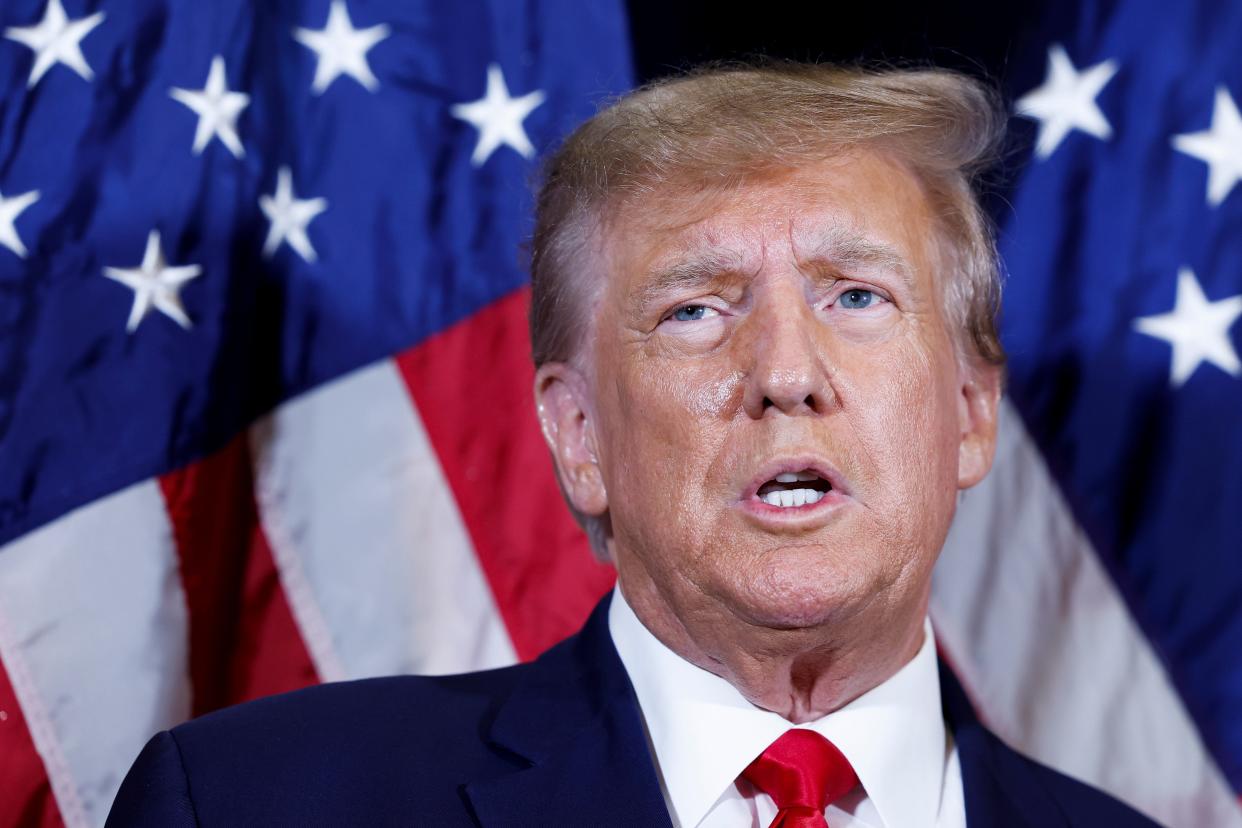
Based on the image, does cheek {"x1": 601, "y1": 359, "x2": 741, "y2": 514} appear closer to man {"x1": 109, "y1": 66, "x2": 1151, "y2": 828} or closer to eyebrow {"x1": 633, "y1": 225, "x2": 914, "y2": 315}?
man {"x1": 109, "y1": 66, "x2": 1151, "y2": 828}

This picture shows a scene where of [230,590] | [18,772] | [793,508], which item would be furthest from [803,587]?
[18,772]

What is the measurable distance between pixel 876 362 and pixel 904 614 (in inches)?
13.7

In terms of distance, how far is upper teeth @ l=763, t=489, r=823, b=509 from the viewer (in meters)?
1.84

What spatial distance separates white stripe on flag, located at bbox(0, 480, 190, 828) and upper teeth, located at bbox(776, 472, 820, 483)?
1.03 meters

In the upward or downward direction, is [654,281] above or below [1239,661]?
above

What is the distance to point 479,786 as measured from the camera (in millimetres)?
1826

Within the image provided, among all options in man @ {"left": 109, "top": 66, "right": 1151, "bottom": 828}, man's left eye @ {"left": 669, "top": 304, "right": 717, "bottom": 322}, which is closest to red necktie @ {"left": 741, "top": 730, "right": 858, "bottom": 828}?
man @ {"left": 109, "top": 66, "right": 1151, "bottom": 828}

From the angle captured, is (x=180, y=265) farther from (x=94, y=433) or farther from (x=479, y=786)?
(x=479, y=786)

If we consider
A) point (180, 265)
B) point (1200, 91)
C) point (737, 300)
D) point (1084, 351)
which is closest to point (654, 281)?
point (737, 300)

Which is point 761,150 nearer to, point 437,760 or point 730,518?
point 730,518

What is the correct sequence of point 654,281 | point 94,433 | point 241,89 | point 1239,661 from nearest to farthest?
point 654,281
point 94,433
point 241,89
point 1239,661

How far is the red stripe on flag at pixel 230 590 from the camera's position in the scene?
2338 millimetres

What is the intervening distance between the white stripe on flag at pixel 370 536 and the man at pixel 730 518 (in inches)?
18.8

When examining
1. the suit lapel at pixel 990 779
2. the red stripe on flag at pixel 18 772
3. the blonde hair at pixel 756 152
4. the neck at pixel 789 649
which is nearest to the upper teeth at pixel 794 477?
the neck at pixel 789 649
